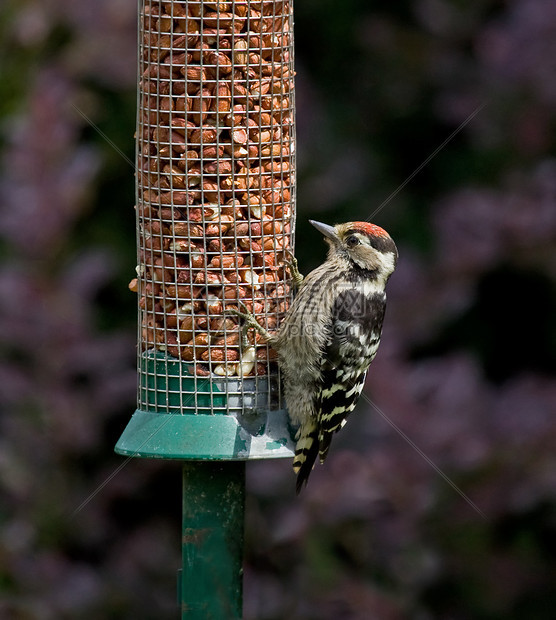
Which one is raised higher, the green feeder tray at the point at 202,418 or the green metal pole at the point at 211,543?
the green feeder tray at the point at 202,418

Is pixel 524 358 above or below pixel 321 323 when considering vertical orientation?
below

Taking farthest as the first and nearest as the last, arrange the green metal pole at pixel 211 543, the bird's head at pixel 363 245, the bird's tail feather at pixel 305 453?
the bird's head at pixel 363 245 → the bird's tail feather at pixel 305 453 → the green metal pole at pixel 211 543

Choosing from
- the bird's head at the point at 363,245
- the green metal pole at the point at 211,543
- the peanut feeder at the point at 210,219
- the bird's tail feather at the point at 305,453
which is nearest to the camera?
the green metal pole at the point at 211,543

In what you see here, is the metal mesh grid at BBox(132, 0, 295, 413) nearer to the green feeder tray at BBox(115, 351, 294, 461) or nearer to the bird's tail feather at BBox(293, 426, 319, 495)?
the green feeder tray at BBox(115, 351, 294, 461)

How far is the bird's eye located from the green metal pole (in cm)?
112

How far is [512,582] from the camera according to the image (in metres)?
5.04

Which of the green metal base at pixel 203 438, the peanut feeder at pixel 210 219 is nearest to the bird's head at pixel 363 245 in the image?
the peanut feeder at pixel 210 219

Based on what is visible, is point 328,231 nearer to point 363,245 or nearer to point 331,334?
point 363,245

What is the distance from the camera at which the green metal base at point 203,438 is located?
3.44 m

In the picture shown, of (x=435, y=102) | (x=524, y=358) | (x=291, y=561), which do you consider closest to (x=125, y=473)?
(x=291, y=561)

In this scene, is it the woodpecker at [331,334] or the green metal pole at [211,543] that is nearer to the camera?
the green metal pole at [211,543]

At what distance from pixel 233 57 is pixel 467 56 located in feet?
8.28

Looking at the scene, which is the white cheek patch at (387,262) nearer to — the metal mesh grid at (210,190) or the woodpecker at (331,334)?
the woodpecker at (331,334)

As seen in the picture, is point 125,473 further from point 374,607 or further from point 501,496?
point 501,496
